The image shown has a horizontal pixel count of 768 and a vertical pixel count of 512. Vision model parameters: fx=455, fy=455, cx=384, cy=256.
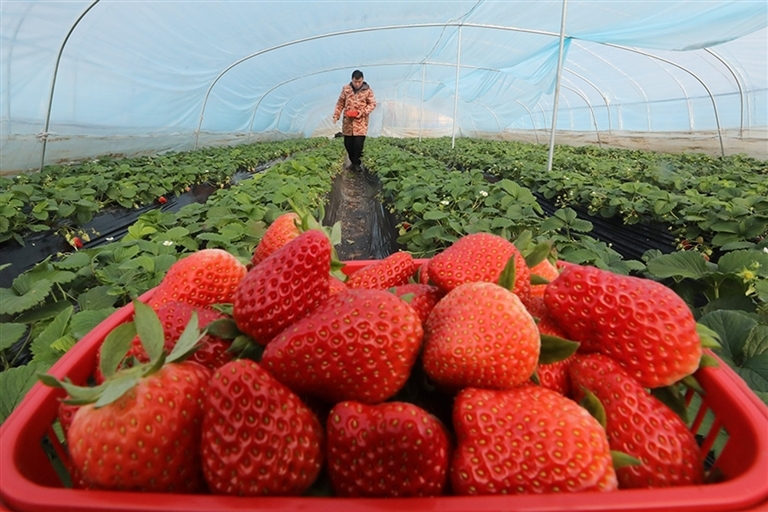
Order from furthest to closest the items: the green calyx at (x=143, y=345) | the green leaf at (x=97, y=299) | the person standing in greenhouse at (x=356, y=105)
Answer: the person standing in greenhouse at (x=356, y=105)
the green leaf at (x=97, y=299)
the green calyx at (x=143, y=345)

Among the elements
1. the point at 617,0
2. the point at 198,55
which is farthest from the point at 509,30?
the point at 198,55

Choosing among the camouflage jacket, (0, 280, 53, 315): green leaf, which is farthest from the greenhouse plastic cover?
(0, 280, 53, 315): green leaf

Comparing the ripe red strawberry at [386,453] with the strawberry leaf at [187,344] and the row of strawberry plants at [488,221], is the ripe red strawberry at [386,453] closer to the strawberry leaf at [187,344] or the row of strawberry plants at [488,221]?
the strawberry leaf at [187,344]

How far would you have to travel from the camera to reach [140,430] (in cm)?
53

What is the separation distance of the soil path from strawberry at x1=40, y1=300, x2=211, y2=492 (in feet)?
10.3

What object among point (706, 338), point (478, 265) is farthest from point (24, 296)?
point (706, 338)

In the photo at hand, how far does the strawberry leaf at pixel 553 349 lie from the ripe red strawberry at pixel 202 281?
641 millimetres

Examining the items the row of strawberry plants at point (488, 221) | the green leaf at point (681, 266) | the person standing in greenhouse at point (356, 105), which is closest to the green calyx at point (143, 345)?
the row of strawberry plants at point (488, 221)

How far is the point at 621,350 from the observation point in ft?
2.42

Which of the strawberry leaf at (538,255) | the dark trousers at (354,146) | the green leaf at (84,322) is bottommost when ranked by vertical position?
the green leaf at (84,322)

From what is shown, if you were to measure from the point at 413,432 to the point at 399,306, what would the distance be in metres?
0.17

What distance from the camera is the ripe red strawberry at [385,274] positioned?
105 centimetres

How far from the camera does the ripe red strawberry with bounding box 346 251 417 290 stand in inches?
41.5

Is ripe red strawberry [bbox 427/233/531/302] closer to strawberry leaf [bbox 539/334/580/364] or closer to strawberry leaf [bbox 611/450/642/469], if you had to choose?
strawberry leaf [bbox 539/334/580/364]
